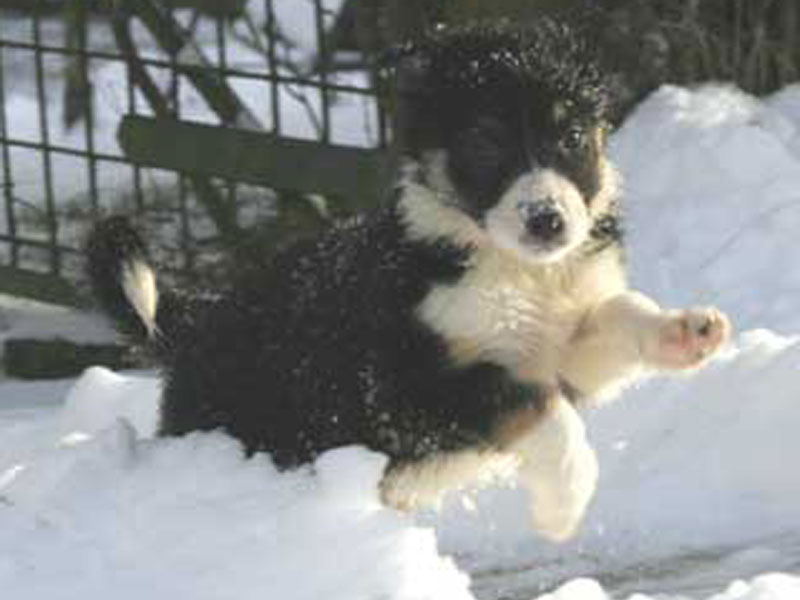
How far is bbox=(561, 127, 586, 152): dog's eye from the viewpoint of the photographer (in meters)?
3.81

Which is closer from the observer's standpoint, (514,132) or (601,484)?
(514,132)

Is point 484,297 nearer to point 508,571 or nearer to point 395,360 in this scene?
point 395,360

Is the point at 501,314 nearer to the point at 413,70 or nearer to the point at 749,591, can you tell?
the point at 413,70

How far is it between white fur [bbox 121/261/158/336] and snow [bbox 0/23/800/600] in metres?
0.34

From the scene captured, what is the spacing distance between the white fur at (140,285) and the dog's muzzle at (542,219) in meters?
1.02

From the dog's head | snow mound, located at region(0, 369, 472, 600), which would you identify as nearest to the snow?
snow mound, located at region(0, 369, 472, 600)

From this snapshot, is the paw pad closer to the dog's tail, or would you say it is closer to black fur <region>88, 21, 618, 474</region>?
black fur <region>88, 21, 618, 474</region>

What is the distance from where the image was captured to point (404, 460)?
394cm

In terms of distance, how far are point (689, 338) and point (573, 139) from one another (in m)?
0.46

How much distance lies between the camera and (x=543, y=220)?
367cm

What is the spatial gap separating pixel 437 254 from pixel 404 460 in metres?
0.42

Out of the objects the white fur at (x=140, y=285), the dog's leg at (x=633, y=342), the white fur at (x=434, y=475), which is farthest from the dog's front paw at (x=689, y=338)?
the white fur at (x=140, y=285)

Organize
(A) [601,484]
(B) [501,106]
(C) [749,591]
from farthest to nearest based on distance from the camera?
(A) [601,484] < (B) [501,106] < (C) [749,591]

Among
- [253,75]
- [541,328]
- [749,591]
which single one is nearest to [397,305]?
[541,328]
